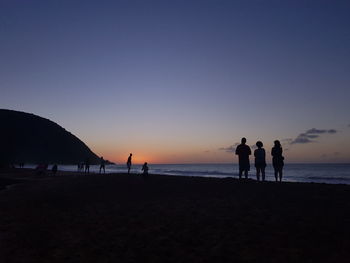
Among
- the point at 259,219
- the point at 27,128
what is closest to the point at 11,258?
the point at 259,219

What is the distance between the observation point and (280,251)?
261 inches

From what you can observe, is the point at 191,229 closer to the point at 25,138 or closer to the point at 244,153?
the point at 244,153

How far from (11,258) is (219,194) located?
9610mm

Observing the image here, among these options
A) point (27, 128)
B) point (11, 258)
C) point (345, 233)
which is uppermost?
point (27, 128)

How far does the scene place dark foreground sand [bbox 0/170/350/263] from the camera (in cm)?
684

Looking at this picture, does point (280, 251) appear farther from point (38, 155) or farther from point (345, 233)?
point (38, 155)

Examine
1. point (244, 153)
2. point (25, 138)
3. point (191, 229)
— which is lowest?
point (191, 229)

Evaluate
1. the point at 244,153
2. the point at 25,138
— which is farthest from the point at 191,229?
the point at 25,138

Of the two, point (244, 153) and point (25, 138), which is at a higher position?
point (25, 138)

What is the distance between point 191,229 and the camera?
881cm

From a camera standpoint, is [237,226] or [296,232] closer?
[296,232]

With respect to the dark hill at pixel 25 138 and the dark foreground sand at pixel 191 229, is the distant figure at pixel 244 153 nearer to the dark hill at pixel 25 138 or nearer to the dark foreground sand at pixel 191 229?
the dark foreground sand at pixel 191 229

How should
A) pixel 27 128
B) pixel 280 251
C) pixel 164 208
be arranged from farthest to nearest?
1. pixel 27 128
2. pixel 164 208
3. pixel 280 251

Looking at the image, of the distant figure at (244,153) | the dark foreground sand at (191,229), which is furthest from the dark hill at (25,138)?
the dark foreground sand at (191,229)
